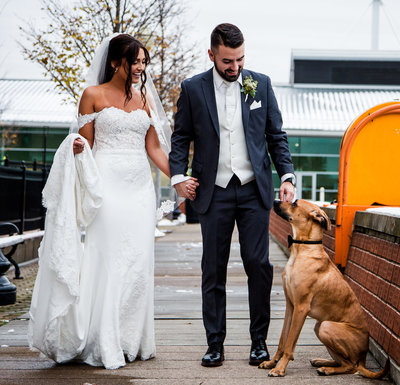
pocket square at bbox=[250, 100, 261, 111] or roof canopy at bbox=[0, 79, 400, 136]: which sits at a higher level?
roof canopy at bbox=[0, 79, 400, 136]

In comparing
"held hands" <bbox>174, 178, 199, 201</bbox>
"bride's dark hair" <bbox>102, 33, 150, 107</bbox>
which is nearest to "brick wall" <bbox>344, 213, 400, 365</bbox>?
"held hands" <bbox>174, 178, 199, 201</bbox>

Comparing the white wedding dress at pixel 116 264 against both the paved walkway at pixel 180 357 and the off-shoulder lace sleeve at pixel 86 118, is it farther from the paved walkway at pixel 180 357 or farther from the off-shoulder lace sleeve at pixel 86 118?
the paved walkway at pixel 180 357

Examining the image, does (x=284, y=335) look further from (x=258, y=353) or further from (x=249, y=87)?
(x=249, y=87)

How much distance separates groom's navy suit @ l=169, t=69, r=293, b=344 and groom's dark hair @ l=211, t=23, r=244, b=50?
0.30 metres

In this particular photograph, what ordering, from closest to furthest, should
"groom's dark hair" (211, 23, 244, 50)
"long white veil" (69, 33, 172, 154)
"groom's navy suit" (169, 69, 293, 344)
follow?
1. "groom's dark hair" (211, 23, 244, 50)
2. "groom's navy suit" (169, 69, 293, 344)
3. "long white veil" (69, 33, 172, 154)

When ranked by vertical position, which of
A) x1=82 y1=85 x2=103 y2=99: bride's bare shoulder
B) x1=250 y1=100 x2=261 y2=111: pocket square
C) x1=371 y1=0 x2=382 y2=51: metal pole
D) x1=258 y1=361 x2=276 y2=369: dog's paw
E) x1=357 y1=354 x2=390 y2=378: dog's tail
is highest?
x1=371 y1=0 x2=382 y2=51: metal pole

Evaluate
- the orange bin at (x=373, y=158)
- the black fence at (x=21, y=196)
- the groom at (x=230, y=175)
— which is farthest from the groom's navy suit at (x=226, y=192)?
the black fence at (x=21, y=196)

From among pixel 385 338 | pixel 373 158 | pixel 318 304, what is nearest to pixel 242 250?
pixel 318 304

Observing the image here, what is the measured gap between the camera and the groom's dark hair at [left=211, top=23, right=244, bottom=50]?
4660 mm

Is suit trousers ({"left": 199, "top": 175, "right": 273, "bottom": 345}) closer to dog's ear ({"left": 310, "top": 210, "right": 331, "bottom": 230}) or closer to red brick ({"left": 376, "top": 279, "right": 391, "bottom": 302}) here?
dog's ear ({"left": 310, "top": 210, "right": 331, "bottom": 230})

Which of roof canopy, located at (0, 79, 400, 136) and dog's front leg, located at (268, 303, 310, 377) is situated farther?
roof canopy, located at (0, 79, 400, 136)

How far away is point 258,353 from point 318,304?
0.57 metres

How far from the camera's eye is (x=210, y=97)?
4883 mm

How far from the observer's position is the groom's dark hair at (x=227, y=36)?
4.66 metres
